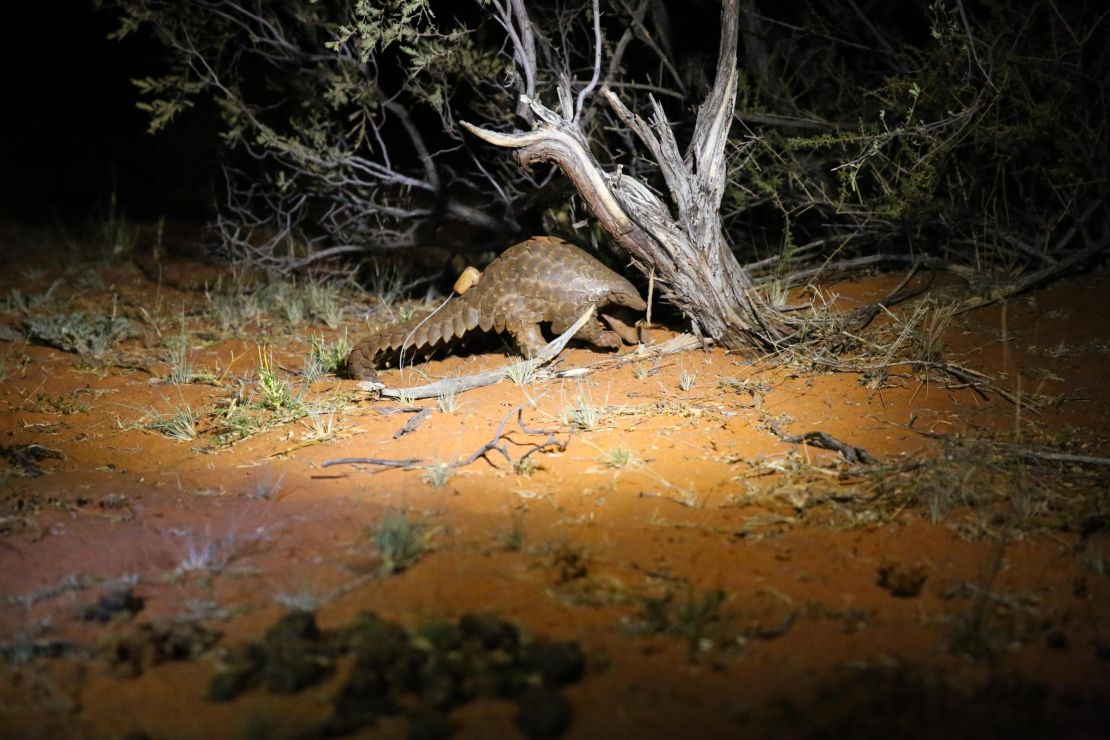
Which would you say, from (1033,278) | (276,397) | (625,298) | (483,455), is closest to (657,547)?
(483,455)

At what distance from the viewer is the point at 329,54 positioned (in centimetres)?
814

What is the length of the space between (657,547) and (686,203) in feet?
10.1

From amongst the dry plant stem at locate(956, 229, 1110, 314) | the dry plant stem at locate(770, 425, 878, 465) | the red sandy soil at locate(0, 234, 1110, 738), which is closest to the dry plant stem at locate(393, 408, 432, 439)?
the red sandy soil at locate(0, 234, 1110, 738)

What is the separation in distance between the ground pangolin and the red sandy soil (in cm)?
77

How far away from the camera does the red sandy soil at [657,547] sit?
2.71 m

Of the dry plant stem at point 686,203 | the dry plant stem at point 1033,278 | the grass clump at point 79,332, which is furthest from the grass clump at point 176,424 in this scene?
the dry plant stem at point 1033,278

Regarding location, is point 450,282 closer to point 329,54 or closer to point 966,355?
point 329,54

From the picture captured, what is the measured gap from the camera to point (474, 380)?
5965mm

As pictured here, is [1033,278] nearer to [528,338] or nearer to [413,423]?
[528,338]

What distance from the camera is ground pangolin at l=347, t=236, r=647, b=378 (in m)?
6.52

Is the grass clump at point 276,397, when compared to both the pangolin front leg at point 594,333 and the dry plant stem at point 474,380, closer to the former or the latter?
the dry plant stem at point 474,380

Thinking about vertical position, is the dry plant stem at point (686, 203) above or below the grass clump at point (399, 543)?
above

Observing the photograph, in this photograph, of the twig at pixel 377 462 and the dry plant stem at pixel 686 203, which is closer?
the twig at pixel 377 462

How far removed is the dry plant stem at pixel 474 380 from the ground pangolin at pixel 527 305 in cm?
14
